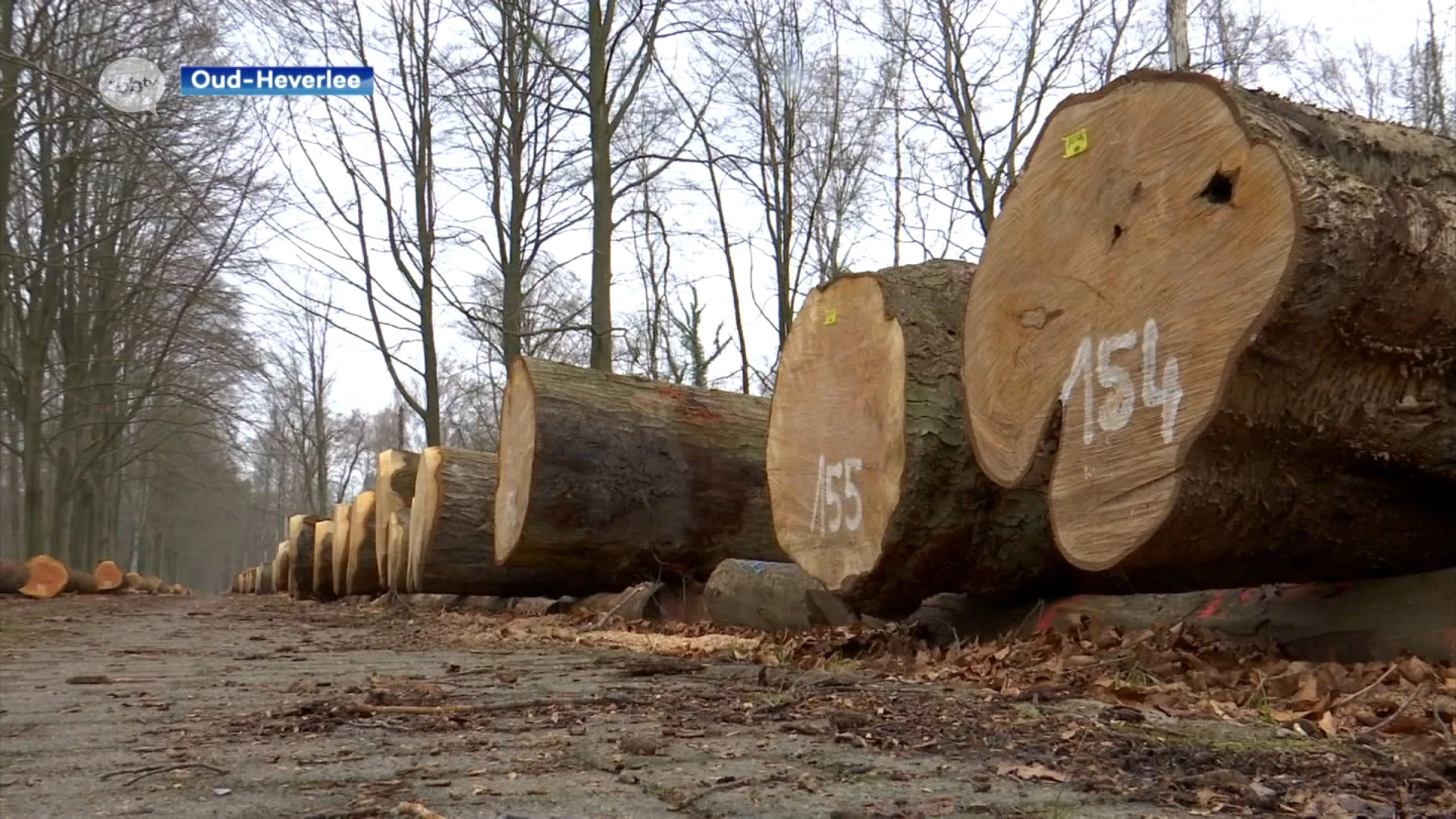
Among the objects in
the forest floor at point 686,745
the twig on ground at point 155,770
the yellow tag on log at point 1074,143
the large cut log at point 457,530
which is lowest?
the forest floor at point 686,745

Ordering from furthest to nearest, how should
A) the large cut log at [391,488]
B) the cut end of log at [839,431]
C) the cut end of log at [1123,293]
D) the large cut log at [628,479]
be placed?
the large cut log at [391,488]
the large cut log at [628,479]
the cut end of log at [839,431]
the cut end of log at [1123,293]

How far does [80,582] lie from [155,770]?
17.7m

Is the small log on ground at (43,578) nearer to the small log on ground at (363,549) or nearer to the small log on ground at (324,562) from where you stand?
the small log on ground at (324,562)

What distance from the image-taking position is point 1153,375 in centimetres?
299

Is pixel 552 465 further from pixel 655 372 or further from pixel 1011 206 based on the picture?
pixel 655 372

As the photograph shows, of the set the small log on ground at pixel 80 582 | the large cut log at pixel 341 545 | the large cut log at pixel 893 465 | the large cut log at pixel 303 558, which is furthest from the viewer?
the small log on ground at pixel 80 582

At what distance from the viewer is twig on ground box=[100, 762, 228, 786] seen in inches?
80.7

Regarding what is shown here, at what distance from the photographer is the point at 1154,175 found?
3.09 metres

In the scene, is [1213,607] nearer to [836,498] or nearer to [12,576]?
[836,498]

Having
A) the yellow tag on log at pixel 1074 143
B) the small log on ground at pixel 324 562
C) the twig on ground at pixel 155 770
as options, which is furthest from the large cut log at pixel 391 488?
the twig on ground at pixel 155 770

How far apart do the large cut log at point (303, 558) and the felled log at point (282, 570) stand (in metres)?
1.94

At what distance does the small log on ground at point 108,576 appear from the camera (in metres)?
19.1

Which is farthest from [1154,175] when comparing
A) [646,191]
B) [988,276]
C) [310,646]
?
[646,191]

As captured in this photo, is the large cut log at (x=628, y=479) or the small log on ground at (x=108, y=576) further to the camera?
the small log on ground at (x=108, y=576)
